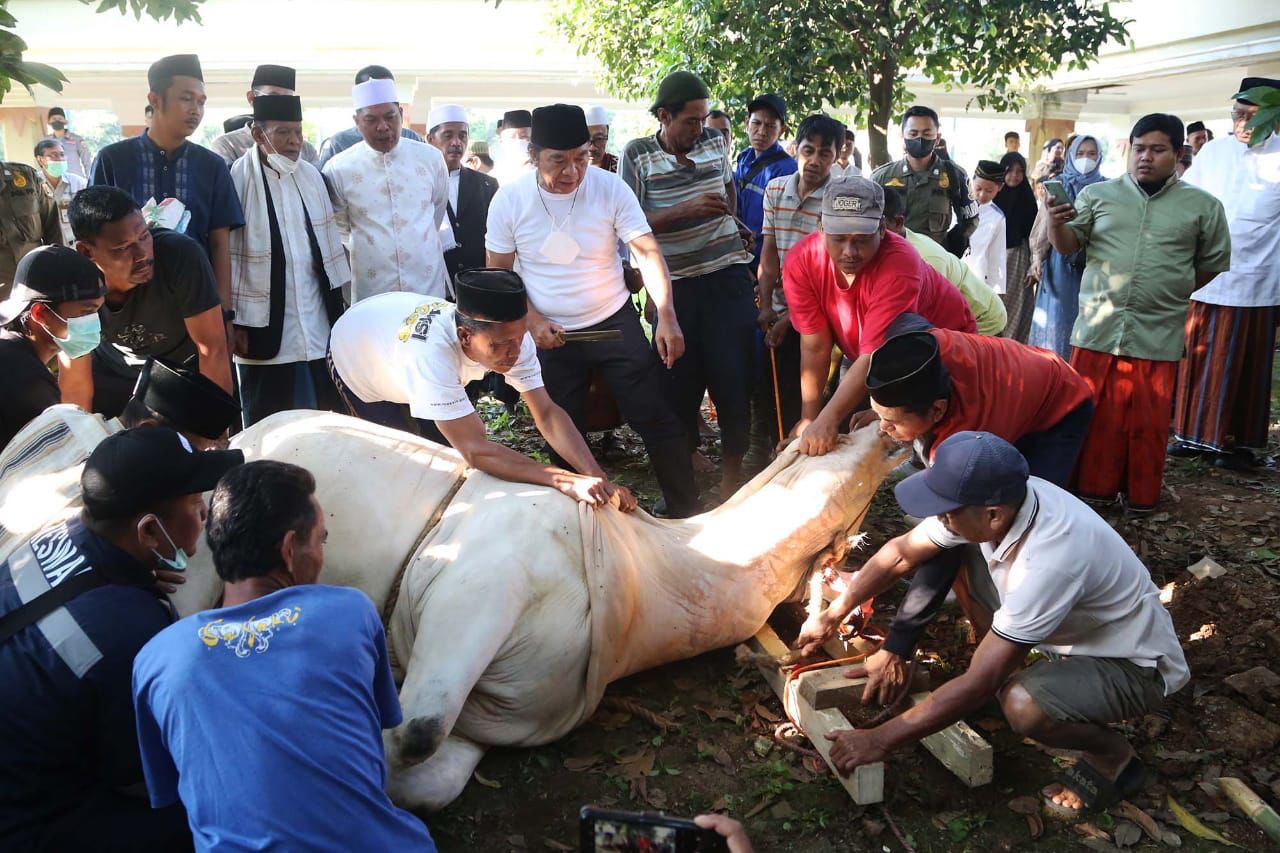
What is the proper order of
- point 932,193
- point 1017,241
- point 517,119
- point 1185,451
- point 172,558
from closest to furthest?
point 172,558 → point 1185,451 → point 932,193 → point 517,119 → point 1017,241

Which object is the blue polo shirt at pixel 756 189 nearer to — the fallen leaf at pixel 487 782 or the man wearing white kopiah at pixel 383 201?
the man wearing white kopiah at pixel 383 201

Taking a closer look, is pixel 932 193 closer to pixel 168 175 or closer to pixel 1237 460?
pixel 1237 460

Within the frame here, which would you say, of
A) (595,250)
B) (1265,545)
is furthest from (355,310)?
(1265,545)

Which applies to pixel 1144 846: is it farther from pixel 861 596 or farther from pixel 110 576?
pixel 110 576

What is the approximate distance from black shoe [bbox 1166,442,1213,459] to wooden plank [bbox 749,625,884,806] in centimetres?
411

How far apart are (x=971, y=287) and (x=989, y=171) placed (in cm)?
336

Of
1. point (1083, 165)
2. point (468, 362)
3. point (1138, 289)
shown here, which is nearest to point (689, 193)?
point (468, 362)

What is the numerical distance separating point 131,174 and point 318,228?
0.85m

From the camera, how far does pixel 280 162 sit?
15.5ft

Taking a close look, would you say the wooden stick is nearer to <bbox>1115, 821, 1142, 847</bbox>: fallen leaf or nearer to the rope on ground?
<bbox>1115, 821, 1142, 847</bbox>: fallen leaf

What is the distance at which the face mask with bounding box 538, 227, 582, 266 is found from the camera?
457cm

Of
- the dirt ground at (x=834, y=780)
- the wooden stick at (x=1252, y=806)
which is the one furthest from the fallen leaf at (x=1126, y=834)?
the wooden stick at (x=1252, y=806)

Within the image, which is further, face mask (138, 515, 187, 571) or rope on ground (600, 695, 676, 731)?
rope on ground (600, 695, 676, 731)

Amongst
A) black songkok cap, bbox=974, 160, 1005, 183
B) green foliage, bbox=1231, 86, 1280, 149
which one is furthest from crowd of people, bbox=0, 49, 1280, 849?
black songkok cap, bbox=974, 160, 1005, 183
